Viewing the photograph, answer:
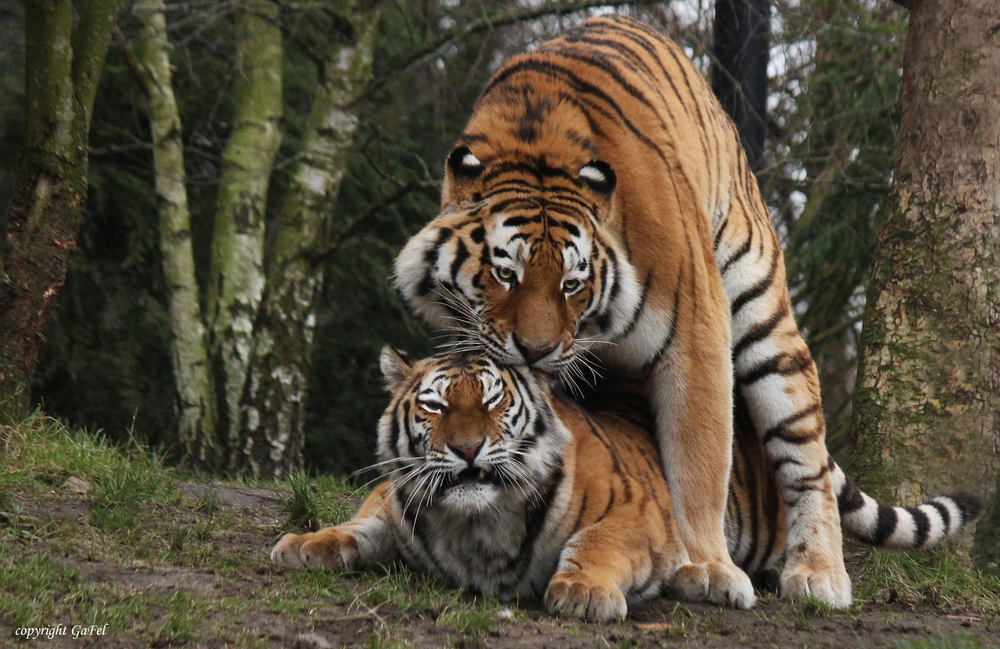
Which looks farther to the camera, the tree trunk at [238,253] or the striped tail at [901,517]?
the tree trunk at [238,253]

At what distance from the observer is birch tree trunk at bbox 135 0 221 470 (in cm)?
755

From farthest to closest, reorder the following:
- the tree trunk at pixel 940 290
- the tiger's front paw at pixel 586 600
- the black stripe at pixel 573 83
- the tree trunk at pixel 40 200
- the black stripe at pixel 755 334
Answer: the tree trunk at pixel 940 290 → the black stripe at pixel 755 334 → the tree trunk at pixel 40 200 → the black stripe at pixel 573 83 → the tiger's front paw at pixel 586 600

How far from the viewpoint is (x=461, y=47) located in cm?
935

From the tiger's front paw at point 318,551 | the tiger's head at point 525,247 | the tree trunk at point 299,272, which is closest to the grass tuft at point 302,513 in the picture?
the tiger's front paw at point 318,551

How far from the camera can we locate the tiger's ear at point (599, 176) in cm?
371

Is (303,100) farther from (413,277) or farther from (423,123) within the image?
(413,277)

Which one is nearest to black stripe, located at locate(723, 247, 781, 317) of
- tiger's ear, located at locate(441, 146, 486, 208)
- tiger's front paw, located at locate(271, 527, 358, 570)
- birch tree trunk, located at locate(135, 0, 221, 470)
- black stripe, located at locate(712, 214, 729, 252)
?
black stripe, located at locate(712, 214, 729, 252)

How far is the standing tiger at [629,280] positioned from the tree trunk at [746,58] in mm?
2257


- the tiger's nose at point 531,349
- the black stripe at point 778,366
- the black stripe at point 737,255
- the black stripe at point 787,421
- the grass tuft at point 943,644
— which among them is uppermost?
the black stripe at point 737,255

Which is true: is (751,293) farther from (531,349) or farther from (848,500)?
(531,349)

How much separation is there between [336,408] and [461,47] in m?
3.75

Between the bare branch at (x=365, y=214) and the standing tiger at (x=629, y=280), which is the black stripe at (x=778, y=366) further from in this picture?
the bare branch at (x=365, y=214)

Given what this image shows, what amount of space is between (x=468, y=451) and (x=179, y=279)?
4.96m

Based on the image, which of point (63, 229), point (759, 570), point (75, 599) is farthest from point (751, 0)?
point (75, 599)
